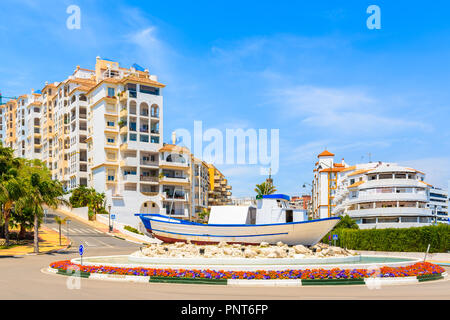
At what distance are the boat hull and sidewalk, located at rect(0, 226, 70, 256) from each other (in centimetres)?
1826

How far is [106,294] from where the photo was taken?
1845 centimetres

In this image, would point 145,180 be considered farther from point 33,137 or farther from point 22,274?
point 22,274

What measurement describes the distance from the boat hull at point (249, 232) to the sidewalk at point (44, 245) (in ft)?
59.9

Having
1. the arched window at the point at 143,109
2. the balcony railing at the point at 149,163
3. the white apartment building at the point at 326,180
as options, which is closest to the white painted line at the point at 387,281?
the balcony railing at the point at 149,163

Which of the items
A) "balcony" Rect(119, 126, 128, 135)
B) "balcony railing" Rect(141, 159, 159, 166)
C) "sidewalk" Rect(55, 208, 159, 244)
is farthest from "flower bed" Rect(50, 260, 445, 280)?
"balcony railing" Rect(141, 159, 159, 166)

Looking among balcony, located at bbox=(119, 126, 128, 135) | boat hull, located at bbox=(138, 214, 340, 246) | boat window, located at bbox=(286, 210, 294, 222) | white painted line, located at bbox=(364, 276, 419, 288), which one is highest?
balcony, located at bbox=(119, 126, 128, 135)

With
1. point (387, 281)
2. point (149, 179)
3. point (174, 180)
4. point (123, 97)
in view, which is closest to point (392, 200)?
point (174, 180)

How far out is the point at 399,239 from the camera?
170 feet

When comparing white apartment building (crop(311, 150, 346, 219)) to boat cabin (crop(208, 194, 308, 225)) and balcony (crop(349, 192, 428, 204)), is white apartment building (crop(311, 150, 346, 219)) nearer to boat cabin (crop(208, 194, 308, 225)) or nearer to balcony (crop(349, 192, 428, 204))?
balcony (crop(349, 192, 428, 204))

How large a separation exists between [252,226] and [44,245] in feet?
103

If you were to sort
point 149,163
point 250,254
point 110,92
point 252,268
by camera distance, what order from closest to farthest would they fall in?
point 252,268, point 250,254, point 149,163, point 110,92

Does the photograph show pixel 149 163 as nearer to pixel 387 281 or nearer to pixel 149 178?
pixel 149 178

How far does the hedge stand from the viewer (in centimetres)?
4866

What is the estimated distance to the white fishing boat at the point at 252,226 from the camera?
32.2 meters
